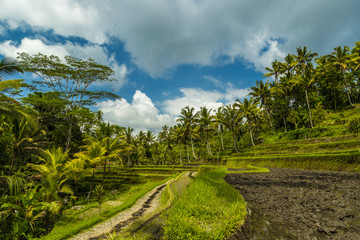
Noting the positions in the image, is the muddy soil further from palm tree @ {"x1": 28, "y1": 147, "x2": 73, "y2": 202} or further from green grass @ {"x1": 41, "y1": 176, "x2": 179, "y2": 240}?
palm tree @ {"x1": 28, "y1": 147, "x2": 73, "y2": 202}

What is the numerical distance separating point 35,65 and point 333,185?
3005 centimetres

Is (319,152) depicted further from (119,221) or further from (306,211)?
(119,221)

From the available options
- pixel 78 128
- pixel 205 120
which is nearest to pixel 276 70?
pixel 205 120

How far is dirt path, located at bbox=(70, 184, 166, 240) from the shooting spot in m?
6.84

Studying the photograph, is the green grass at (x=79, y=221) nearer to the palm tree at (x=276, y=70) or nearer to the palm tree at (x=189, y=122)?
the palm tree at (x=189, y=122)

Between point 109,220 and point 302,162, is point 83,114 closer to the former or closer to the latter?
point 109,220

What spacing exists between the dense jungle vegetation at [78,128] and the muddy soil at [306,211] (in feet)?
26.7

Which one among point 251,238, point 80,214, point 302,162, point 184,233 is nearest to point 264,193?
point 251,238

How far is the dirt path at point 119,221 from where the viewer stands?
684 centimetres

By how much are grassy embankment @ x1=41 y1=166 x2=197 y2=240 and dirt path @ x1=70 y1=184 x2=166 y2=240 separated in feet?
1.11

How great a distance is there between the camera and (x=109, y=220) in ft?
27.9

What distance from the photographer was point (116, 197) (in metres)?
17.0

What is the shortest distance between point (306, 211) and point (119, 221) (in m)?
7.78

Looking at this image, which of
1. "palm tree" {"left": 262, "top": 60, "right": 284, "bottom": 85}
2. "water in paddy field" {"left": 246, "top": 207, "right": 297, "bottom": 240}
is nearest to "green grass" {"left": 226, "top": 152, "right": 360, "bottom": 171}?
"water in paddy field" {"left": 246, "top": 207, "right": 297, "bottom": 240}
